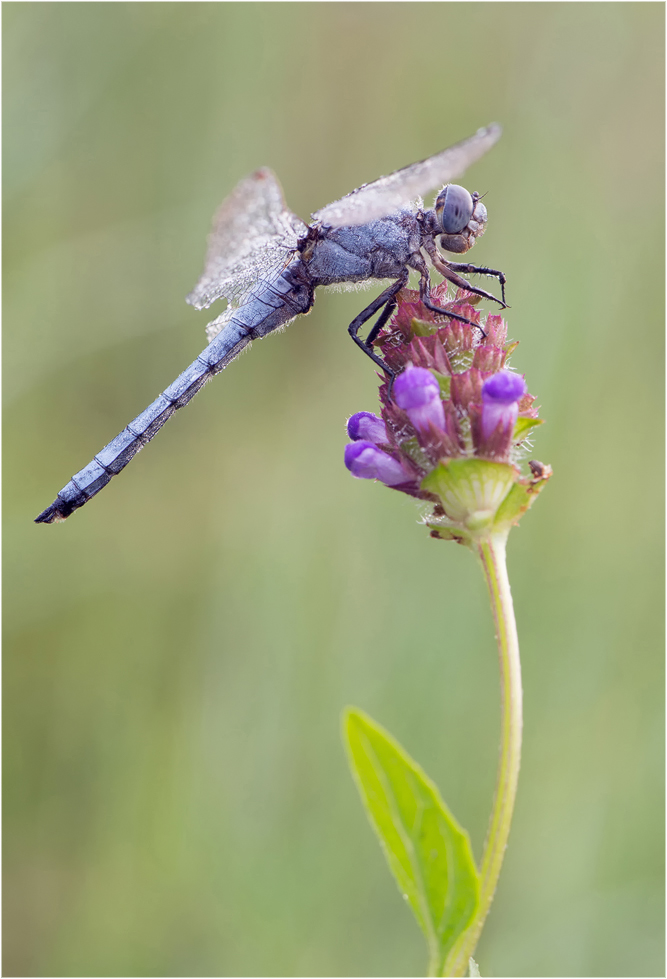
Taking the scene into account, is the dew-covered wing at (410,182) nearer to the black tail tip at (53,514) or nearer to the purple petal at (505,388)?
the purple petal at (505,388)

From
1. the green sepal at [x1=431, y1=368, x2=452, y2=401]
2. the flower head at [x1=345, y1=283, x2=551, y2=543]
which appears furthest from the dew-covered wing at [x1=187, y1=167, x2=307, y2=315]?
the green sepal at [x1=431, y1=368, x2=452, y2=401]

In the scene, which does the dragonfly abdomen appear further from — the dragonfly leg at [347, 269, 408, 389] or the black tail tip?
the dragonfly leg at [347, 269, 408, 389]

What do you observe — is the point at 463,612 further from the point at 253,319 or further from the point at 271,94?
the point at 271,94

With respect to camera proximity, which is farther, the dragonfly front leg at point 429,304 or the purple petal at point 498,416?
the dragonfly front leg at point 429,304

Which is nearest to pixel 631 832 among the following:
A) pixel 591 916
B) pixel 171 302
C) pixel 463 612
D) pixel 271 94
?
pixel 591 916

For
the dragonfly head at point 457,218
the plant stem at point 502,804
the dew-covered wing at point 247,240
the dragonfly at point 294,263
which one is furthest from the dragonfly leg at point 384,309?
the plant stem at point 502,804

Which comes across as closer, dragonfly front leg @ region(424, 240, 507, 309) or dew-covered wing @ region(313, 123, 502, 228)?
dew-covered wing @ region(313, 123, 502, 228)
